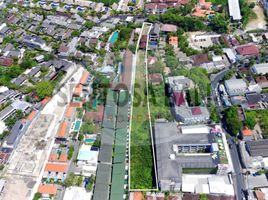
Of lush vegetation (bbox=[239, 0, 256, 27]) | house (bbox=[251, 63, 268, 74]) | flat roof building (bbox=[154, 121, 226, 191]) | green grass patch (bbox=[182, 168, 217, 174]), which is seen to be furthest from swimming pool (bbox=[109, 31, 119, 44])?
green grass patch (bbox=[182, 168, 217, 174])

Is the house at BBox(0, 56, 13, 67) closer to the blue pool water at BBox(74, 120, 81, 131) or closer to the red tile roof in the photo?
the blue pool water at BBox(74, 120, 81, 131)

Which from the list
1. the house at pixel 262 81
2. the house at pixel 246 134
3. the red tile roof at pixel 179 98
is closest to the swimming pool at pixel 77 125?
the red tile roof at pixel 179 98

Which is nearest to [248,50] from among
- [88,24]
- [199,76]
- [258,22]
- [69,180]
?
[199,76]

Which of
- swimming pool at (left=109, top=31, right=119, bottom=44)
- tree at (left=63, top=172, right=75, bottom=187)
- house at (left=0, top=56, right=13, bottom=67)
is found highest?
swimming pool at (left=109, top=31, right=119, bottom=44)

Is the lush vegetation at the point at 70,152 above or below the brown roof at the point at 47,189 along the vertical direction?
above

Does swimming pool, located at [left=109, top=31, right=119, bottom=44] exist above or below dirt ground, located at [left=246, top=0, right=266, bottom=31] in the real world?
below

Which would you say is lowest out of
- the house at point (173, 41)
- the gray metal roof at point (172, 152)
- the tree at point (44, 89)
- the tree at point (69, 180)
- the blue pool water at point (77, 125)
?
the tree at point (69, 180)

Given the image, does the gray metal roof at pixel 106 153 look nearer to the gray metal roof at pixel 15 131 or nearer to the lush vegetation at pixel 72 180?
the lush vegetation at pixel 72 180
